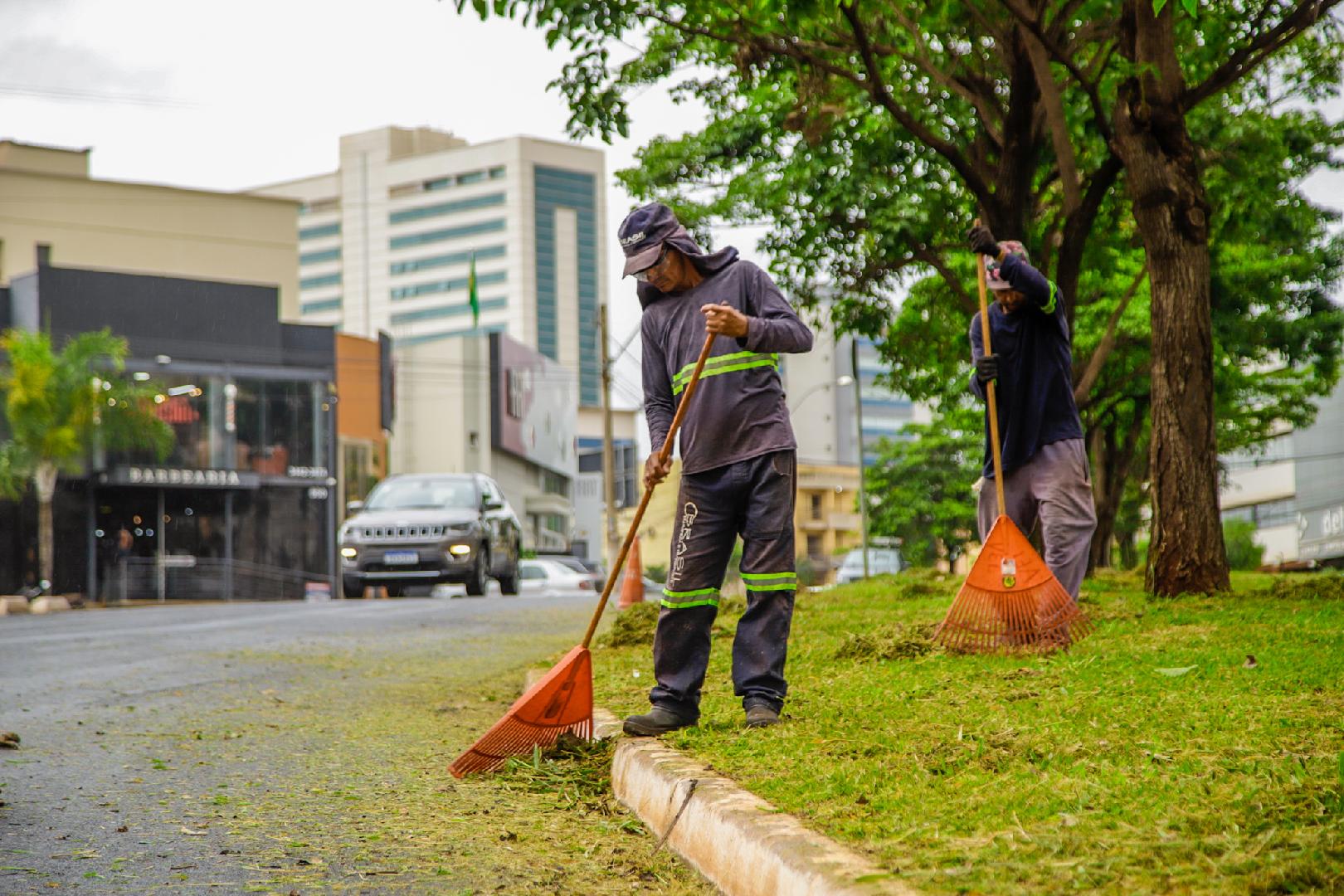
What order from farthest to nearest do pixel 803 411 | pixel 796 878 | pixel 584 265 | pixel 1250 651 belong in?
pixel 584 265 → pixel 803 411 → pixel 1250 651 → pixel 796 878

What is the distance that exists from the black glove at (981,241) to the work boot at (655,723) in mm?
2520

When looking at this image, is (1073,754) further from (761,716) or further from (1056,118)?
(1056,118)

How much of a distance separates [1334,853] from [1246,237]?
16469mm

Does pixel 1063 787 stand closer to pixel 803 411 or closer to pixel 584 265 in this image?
pixel 803 411

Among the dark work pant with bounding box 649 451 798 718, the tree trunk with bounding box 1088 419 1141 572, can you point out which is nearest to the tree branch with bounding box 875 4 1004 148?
the dark work pant with bounding box 649 451 798 718

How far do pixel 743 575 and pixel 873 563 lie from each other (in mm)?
54818

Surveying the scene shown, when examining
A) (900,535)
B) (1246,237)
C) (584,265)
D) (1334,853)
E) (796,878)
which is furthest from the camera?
(584,265)

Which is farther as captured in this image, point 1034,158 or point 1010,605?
point 1034,158

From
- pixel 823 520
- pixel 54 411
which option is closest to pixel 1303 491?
pixel 823 520

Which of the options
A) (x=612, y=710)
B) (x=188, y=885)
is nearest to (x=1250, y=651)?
(x=612, y=710)

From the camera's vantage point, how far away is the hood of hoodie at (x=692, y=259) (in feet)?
16.5

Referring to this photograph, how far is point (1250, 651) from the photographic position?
5773 millimetres

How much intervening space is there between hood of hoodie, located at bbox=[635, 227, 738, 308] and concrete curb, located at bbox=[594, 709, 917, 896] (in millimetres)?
1571

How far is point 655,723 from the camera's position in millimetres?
4844
